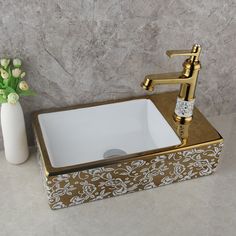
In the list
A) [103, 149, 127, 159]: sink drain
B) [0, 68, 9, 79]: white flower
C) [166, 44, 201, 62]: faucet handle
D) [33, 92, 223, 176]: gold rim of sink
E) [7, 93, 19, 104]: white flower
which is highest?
[166, 44, 201, 62]: faucet handle

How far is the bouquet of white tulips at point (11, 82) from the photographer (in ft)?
3.34

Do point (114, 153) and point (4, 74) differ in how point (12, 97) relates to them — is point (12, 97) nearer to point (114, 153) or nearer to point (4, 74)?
point (4, 74)

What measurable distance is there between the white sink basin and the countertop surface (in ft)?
0.42

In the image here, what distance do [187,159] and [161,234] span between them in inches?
9.6

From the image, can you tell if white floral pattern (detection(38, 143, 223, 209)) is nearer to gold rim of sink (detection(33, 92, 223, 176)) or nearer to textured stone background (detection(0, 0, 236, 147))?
gold rim of sink (detection(33, 92, 223, 176))

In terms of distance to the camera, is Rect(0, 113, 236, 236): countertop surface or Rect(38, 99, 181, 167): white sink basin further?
Rect(38, 99, 181, 167): white sink basin

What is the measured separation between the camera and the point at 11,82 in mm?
1041

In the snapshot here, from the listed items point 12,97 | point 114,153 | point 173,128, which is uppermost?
point 12,97

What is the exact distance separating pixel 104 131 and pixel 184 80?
342 mm

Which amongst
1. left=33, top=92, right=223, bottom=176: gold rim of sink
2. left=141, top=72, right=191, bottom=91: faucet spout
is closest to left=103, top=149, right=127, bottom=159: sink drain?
left=33, top=92, right=223, bottom=176: gold rim of sink

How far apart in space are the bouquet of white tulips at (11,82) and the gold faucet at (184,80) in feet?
1.16

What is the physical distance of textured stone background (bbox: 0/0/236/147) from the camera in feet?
3.46

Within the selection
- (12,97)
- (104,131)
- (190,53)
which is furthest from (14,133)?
(190,53)

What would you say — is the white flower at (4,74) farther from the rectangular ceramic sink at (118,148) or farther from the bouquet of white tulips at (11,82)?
the rectangular ceramic sink at (118,148)
